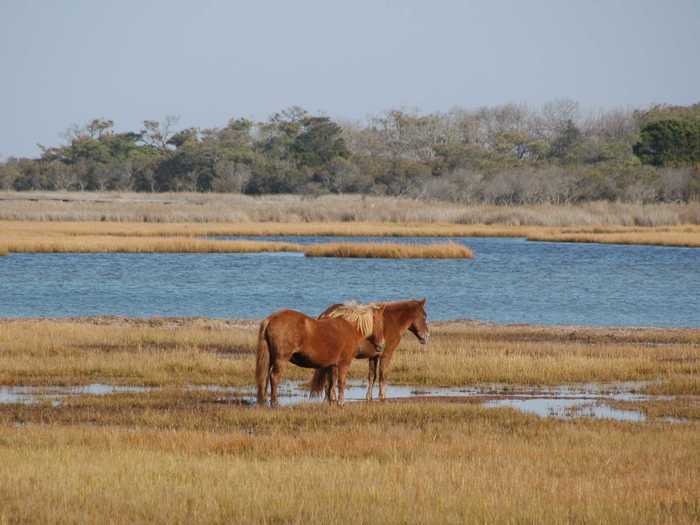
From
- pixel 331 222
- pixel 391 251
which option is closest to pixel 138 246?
pixel 391 251

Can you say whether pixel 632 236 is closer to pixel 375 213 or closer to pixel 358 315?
pixel 375 213

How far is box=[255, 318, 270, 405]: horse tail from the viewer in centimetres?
1398

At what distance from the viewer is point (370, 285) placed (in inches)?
1592

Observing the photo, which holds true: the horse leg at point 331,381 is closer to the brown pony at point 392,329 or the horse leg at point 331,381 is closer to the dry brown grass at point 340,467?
the brown pony at point 392,329

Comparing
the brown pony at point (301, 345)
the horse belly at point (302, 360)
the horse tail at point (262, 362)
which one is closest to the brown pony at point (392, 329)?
the brown pony at point (301, 345)

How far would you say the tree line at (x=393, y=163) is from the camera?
90.6 m

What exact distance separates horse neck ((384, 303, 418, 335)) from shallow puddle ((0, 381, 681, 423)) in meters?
1.01

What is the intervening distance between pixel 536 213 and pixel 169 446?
6649 centimetres

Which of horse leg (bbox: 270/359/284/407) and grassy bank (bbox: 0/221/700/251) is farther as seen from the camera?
grassy bank (bbox: 0/221/700/251)

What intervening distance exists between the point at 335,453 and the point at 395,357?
8.19 meters

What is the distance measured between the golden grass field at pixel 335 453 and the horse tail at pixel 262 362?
36 centimetres

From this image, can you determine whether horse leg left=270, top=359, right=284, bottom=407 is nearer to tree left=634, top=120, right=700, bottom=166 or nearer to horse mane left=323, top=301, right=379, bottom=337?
horse mane left=323, top=301, right=379, bottom=337

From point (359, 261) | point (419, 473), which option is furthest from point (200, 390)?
point (359, 261)

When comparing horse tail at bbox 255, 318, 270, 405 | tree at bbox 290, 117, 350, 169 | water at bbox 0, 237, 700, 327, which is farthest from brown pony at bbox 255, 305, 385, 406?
tree at bbox 290, 117, 350, 169
